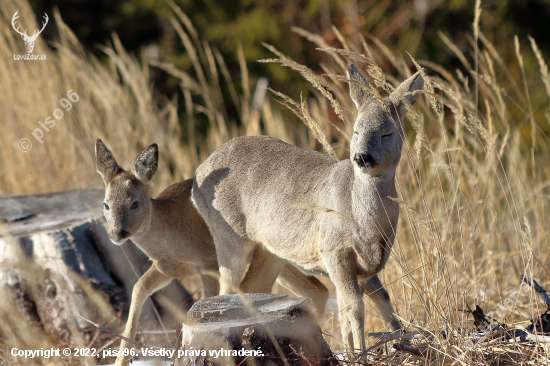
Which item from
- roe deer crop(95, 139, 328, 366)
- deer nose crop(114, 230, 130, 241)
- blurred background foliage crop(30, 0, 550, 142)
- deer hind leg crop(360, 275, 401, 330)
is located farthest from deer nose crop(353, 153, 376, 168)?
blurred background foliage crop(30, 0, 550, 142)

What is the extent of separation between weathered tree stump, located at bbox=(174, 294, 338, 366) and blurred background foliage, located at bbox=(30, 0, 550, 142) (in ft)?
24.0

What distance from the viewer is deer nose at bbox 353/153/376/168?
9.06 feet

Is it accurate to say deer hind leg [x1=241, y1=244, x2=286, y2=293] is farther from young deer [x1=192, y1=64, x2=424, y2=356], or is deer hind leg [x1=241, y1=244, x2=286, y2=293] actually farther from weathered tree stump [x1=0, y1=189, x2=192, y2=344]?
weathered tree stump [x1=0, y1=189, x2=192, y2=344]

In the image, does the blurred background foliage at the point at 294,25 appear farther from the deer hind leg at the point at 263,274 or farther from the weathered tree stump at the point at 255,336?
the weathered tree stump at the point at 255,336

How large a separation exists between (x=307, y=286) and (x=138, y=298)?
3.72 ft

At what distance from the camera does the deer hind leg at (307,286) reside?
13.3ft

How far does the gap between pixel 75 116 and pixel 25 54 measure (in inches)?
42.4

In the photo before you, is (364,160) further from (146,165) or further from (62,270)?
(62,270)

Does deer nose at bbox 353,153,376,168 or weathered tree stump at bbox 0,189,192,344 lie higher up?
deer nose at bbox 353,153,376,168

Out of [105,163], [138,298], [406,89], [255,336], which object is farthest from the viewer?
[105,163]

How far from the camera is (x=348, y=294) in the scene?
3.05m

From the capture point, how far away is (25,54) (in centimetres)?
711

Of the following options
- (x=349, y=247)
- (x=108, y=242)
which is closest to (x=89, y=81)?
(x=108, y=242)

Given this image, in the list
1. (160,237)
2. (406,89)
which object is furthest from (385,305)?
(160,237)
